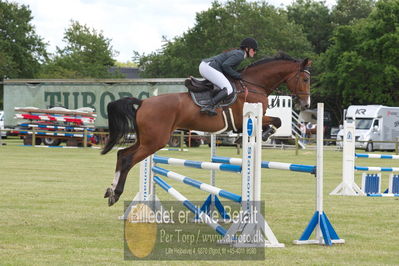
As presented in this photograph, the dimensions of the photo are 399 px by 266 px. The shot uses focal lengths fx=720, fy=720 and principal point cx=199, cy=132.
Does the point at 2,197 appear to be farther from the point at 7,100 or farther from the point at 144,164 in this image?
the point at 7,100

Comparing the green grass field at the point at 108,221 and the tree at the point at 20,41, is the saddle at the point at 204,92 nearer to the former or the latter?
the green grass field at the point at 108,221

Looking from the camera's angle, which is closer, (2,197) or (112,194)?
(112,194)

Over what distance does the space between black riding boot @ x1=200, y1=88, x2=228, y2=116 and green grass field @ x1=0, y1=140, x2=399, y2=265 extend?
1.53 m

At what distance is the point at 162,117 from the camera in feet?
27.4

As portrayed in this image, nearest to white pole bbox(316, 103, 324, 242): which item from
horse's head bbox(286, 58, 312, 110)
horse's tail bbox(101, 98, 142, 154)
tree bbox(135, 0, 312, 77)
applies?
horse's tail bbox(101, 98, 142, 154)

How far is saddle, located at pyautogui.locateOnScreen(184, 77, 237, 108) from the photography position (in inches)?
340

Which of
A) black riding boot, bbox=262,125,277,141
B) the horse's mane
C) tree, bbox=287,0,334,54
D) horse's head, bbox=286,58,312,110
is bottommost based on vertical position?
black riding boot, bbox=262,125,277,141

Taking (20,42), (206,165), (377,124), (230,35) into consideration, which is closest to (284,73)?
(206,165)

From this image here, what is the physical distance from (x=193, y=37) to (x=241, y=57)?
5146 cm

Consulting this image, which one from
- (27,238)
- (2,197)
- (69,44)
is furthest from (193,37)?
(27,238)

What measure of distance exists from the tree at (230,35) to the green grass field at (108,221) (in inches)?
1709

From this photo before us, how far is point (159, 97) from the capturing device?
8.46 metres

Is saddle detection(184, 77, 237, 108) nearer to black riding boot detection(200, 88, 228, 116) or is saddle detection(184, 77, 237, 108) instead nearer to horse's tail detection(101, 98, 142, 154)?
black riding boot detection(200, 88, 228, 116)

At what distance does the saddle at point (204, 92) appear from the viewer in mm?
8641
